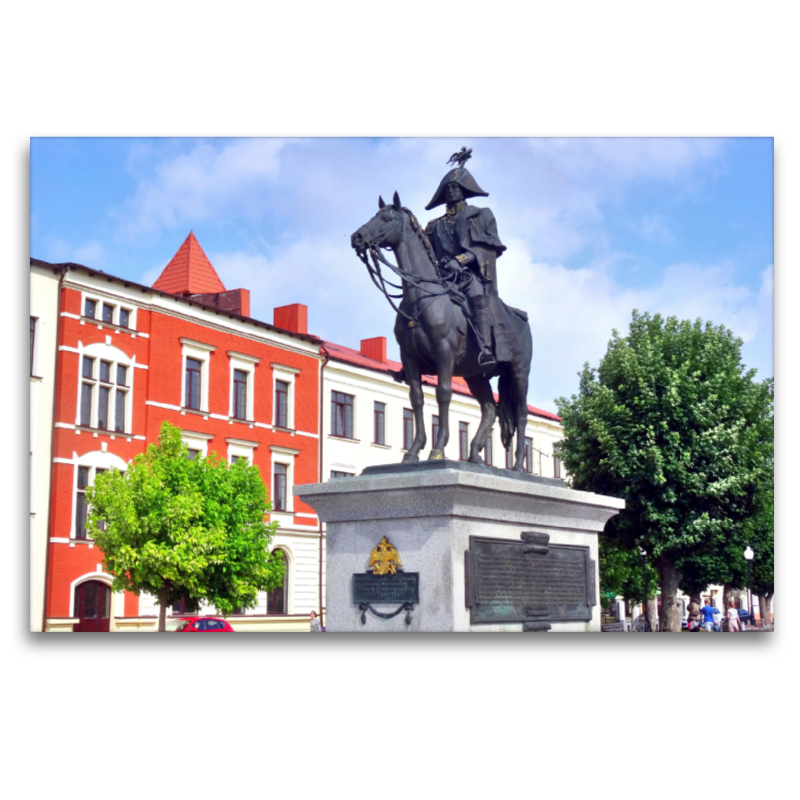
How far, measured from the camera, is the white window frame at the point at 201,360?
26.1 metres

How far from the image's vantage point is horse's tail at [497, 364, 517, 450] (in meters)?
9.58

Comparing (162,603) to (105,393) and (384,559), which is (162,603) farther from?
(384,559)

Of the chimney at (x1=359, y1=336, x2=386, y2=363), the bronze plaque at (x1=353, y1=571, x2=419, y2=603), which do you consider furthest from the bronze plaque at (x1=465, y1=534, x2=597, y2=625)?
the chimney at (x1=359, y1=336, x2=386, y2=363)

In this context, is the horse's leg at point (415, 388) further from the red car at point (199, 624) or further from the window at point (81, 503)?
the red car at point (199, 624)

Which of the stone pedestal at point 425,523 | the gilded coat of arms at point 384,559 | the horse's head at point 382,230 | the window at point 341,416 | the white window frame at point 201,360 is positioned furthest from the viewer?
the window at point 341,416

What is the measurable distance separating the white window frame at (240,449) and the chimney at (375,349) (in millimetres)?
5587

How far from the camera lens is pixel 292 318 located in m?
28.9

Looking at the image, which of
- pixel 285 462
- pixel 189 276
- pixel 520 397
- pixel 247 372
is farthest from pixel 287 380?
pixel 520 397

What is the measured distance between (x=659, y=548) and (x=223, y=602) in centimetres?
907

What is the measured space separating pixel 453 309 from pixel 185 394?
59.9 ft

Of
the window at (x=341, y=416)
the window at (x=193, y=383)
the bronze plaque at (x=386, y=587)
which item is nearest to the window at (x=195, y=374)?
the window at (x=193, y=383)

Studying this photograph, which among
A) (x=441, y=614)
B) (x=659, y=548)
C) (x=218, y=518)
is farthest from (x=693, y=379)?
(x=441, y=614)

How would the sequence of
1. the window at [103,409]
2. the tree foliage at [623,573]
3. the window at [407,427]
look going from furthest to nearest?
the window at [407,427], the tree foliage at [623,573], the window at [103,409]
